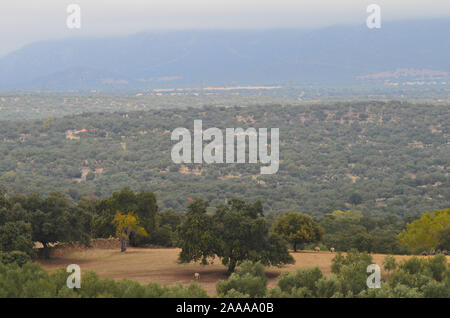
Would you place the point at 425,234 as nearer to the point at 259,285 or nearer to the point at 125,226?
the point at 125,226

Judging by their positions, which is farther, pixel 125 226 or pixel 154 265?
pixel 125 226

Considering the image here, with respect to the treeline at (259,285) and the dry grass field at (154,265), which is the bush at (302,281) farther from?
the dry grass field at (154,265)

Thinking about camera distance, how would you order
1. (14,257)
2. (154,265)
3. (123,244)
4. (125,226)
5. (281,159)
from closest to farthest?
(14,257)
(154,265)
(125,226)
(123,244)
(281,159)

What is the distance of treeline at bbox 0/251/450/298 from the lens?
23.5 meters

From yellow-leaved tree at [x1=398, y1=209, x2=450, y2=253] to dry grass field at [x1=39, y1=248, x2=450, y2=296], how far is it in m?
3.35

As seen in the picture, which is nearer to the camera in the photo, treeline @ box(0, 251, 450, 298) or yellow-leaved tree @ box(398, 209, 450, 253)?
treeline @ box(0, 251, 450, 298)

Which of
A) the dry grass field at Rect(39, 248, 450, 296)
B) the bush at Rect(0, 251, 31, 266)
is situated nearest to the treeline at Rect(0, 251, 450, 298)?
the bush at Rect(0, 251, 31, 266)

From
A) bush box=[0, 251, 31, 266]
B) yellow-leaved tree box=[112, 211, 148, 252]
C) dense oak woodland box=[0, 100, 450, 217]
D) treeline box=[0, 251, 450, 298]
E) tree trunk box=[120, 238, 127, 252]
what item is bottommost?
dense oak woodland box=[0, 100, 450, 217]

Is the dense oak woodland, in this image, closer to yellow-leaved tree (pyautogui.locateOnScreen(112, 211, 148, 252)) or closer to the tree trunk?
the tree trunk

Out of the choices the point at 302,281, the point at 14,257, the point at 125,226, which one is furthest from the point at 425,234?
the point at 14,257

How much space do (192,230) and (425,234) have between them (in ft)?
49.3

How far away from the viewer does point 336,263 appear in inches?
1186

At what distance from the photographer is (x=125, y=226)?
128ft
